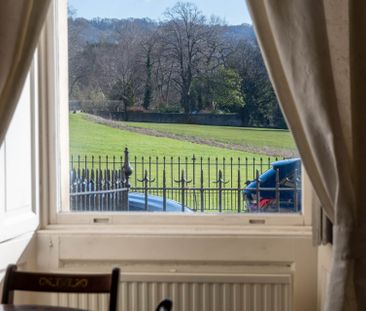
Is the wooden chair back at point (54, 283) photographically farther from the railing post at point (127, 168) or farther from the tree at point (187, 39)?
the tree at point (187, 39)

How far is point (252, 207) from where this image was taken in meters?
2.51

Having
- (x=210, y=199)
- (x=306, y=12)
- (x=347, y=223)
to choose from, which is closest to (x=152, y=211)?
(x=210, y=199)

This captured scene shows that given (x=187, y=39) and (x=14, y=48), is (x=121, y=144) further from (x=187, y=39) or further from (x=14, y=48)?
(x=14, y=48)

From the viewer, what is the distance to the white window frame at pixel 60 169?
2459 millimetres

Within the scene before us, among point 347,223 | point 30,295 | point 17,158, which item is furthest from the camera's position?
point 30,295

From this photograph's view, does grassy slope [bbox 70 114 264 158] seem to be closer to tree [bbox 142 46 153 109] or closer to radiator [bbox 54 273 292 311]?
tree [bbox 142 46 153 109]

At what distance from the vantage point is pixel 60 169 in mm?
2533

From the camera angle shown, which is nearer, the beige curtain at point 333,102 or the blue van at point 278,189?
the beige curtain at point 333,102

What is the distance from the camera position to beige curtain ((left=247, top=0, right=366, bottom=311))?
186cm

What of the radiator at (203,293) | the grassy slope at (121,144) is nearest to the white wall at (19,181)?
the grassy slope at (121,144)

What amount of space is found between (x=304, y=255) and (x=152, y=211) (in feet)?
2.39

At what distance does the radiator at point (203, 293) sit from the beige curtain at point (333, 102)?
17.8 inches

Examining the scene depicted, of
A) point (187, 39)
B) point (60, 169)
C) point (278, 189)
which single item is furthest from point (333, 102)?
point (60, 169)

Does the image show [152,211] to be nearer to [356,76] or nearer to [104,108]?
[104,108]
